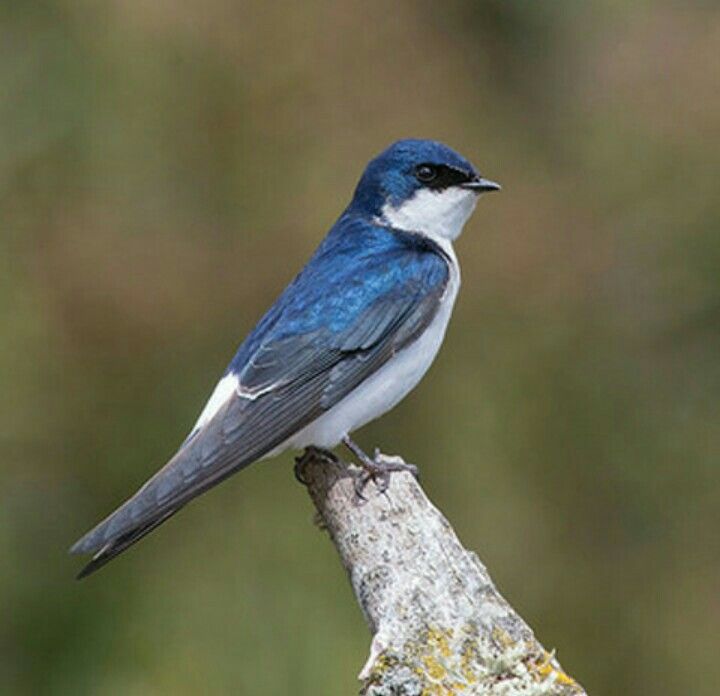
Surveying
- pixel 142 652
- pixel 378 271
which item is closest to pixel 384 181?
pixel 378 271

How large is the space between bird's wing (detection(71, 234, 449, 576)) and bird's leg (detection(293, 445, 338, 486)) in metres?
0.07

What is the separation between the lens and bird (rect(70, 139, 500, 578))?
9.94 ft

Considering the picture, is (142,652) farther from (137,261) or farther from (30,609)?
(137,261)

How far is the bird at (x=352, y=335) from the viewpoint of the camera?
9.94 feet

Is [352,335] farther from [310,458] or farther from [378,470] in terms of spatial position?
[378,470]

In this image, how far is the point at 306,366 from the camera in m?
3.20

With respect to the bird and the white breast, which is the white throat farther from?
the white breast

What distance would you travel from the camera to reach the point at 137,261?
4.27 meters

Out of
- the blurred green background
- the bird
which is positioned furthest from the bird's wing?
the blurred green background

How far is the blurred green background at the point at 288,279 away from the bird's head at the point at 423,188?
0.72 m

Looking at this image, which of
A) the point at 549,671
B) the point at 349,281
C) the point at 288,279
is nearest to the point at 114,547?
the point at 549,671

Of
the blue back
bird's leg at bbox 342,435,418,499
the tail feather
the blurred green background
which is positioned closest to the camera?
the tail feather

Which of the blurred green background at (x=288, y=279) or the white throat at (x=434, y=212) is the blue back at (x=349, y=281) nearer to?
the white throat at (x=434, y=212)

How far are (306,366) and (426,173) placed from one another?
56 cm
